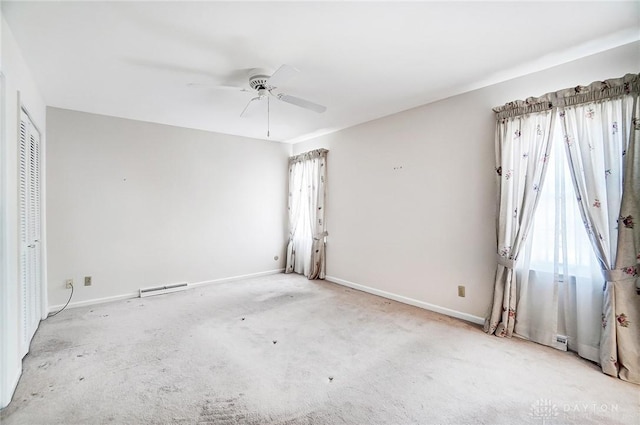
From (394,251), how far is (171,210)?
3.31 meters

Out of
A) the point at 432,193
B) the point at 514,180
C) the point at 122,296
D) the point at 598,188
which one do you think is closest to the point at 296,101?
the point at 432,193

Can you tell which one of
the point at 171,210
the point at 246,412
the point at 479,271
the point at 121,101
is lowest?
the point at 246,412

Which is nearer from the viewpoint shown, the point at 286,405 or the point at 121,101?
the point at 286,405

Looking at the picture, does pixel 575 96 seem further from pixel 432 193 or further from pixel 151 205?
pixel 151 205

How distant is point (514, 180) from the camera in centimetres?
275

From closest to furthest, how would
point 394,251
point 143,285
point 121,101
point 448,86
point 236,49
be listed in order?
point 236,49, point 448,86, point 121,101, point 394,251, point 143,285

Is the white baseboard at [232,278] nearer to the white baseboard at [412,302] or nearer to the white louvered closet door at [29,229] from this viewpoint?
the white baseboard at [412,302]

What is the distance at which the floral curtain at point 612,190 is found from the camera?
2.11m

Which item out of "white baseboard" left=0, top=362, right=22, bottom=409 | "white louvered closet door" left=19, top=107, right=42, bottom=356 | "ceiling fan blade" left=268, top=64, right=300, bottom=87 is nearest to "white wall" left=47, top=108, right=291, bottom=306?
"white louvered closet door" left=19, top=107, right=42, bottom=356

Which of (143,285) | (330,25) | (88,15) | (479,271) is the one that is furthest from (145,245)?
(479,271)

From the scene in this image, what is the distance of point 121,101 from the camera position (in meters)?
3.34

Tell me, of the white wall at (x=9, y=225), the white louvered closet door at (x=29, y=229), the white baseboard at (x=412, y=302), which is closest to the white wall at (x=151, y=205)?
the white louvered closet door at (x=29, y=229)

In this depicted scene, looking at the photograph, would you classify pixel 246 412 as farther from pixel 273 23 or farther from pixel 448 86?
pixel 448 86

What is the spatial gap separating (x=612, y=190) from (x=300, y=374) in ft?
9.11
